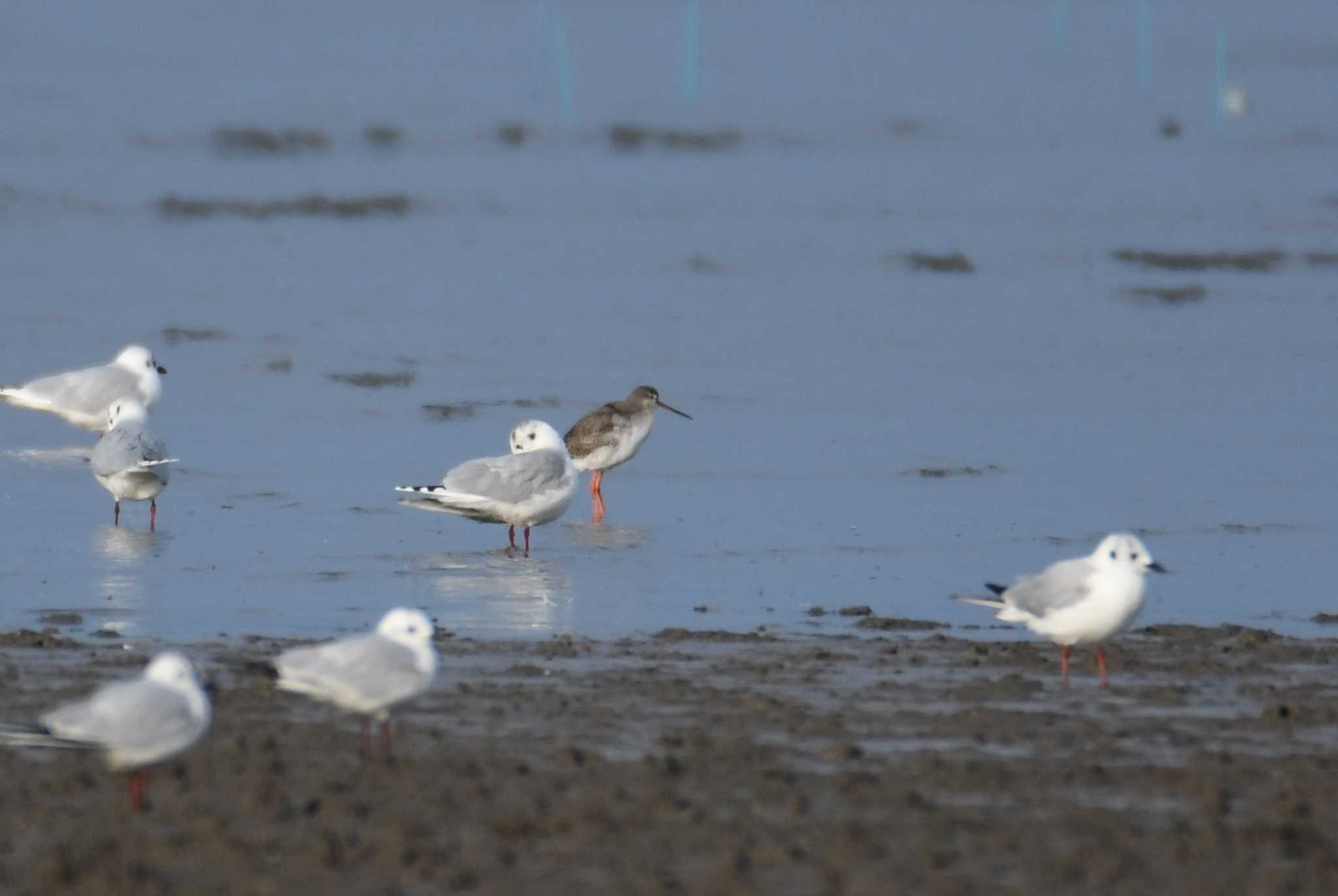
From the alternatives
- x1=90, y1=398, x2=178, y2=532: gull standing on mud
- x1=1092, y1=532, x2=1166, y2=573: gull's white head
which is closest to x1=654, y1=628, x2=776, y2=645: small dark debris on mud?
x1=1092, y1=532, x2=1166, y2=573: gull's white head

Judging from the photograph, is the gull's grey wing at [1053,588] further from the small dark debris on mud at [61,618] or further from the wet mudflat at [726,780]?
the small dark debris on mud at [61,618]

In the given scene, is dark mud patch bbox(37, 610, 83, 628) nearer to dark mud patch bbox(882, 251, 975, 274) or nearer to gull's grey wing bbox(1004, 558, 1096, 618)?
gull's grey wing bbox(1004, 558, 1096, 618)

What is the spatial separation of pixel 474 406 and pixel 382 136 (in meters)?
29.1

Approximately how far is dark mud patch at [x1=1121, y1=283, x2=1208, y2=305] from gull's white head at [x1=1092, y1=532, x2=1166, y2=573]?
14.9 meters

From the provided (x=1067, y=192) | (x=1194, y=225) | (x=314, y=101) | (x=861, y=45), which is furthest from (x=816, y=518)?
(x=861, y=45)

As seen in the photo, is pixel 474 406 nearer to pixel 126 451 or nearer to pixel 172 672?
pixel 126 451

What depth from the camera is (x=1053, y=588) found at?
372 inches

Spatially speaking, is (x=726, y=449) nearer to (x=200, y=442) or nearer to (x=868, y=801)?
(x=200, y=442)

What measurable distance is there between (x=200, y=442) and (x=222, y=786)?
8969 mm

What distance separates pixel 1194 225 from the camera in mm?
31875

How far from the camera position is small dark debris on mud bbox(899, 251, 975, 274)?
26344 millimetres

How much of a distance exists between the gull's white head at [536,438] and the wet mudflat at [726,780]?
3.95 m

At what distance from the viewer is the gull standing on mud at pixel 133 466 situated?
13.2 meters

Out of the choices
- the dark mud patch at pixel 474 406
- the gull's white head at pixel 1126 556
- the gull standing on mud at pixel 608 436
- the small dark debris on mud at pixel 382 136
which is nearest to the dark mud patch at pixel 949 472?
the gull standing on mud at pixel 608 436
